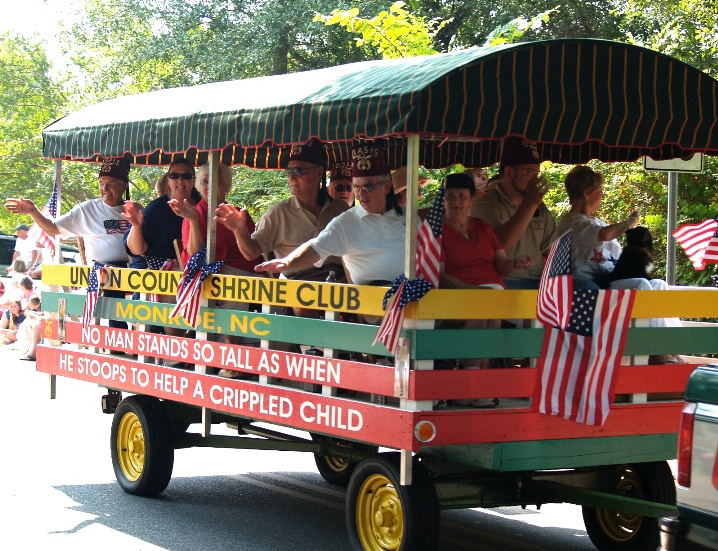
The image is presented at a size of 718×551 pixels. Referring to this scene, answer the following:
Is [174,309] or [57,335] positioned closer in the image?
[174,309]

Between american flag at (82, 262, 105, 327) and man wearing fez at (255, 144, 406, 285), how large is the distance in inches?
94.2

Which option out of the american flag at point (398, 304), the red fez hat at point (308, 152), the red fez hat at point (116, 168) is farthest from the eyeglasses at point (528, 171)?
the red fez hat at point (116, 168)

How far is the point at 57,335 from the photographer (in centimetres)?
927

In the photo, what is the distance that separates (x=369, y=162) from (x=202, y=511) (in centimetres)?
286

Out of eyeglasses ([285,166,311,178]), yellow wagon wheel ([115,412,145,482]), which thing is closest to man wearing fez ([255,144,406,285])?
eyeglasses ([285,166,311,178])

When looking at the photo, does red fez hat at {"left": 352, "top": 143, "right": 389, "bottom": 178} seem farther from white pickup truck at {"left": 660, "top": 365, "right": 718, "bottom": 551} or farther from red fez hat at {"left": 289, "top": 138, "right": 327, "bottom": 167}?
white pickup truck at {"left": 660, "top": 365, "right": 718, "bottom": 551}

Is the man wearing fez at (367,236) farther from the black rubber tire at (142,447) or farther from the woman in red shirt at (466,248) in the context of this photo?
the black rubber tire at (142,447)

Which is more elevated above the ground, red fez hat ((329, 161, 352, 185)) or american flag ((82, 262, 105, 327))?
red fez hat ((329, 161, 352, 185))

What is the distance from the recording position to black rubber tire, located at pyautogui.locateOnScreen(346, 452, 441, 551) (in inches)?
232

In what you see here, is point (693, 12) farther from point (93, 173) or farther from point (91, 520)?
point (93, 173)

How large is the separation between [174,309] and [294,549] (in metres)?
1.85

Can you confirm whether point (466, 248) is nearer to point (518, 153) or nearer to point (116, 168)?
point (518, 153)

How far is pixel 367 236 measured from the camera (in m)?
6.68

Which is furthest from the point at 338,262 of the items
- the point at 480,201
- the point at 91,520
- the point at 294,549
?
the point at 91,520
